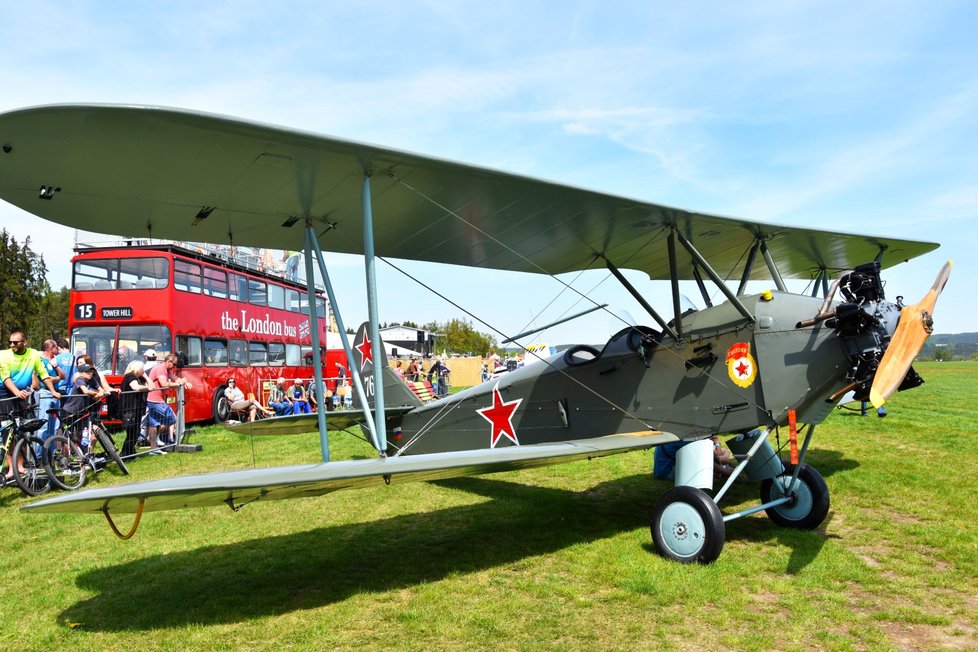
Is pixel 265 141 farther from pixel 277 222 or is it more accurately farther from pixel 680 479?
pixel 680 479

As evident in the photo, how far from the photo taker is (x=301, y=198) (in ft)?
16.3

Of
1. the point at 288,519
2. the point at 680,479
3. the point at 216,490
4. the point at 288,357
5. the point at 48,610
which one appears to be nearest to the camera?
the point at 216,490

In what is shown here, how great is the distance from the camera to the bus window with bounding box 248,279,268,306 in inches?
643

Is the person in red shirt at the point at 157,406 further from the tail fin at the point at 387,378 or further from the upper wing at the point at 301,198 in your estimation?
the upper wing at the point at 301,198

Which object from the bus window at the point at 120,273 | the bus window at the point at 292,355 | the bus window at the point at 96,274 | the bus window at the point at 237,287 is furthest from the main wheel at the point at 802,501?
the bus window at the point at 292,355

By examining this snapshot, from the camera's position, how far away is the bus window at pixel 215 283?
14461mm

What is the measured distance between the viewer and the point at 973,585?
405 cm

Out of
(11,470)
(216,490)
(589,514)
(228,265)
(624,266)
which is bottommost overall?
(589,514)

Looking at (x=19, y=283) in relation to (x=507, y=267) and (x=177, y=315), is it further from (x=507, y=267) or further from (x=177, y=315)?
(x=507, y=267)

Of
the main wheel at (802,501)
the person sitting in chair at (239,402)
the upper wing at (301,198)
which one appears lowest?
the main wheel at (802,501)

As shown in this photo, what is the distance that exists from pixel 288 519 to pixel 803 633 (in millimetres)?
4536

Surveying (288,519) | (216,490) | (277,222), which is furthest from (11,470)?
(216,490)

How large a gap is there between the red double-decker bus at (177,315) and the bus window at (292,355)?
114cm

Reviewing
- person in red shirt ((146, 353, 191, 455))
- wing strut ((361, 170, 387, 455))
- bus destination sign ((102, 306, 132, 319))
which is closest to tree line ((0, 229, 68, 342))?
bus destination sign ((102, 306, 132, 319))
